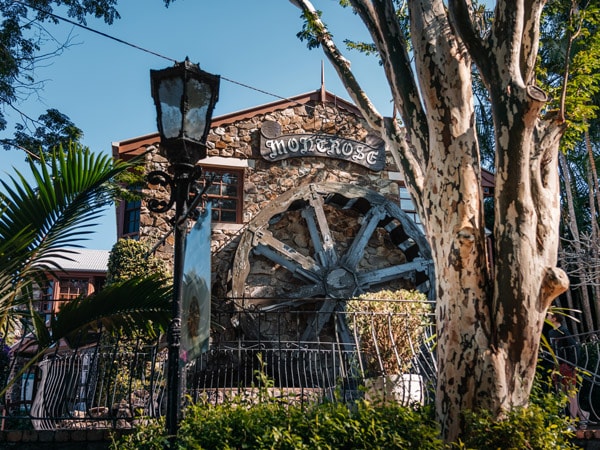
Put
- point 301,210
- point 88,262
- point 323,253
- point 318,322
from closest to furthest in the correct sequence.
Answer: point 318,322 → point 323,253 → point 301,210 → point 88,262

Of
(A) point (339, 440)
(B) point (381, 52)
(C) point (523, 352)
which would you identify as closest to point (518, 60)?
(B) point (381, 52)

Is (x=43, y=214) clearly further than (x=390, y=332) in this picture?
No

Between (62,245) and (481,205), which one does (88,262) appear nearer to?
(62,245)

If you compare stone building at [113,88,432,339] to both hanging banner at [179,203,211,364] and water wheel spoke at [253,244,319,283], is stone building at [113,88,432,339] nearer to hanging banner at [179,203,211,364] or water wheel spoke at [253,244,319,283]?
water wheel spoke at [253,244,319,283]

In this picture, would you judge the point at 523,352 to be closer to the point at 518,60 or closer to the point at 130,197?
the point at 518,60

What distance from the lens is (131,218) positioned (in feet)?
37.6

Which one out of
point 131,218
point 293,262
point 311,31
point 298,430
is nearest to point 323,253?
point 293,262

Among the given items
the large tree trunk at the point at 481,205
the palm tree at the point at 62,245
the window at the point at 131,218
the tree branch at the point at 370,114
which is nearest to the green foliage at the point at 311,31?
the tree branch at the point at 370,114

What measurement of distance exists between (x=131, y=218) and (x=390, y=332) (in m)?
7.12

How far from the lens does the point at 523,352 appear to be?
12.0ft

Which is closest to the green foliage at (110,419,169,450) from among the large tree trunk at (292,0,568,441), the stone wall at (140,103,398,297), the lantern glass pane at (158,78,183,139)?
the large tree trunk at (292,0,568,441)

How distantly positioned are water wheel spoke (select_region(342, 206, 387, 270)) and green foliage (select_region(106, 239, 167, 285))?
3.63m

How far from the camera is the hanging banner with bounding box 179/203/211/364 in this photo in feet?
10.7

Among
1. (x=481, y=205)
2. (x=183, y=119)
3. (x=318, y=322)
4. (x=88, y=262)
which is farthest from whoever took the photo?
(x=88, y=262)
